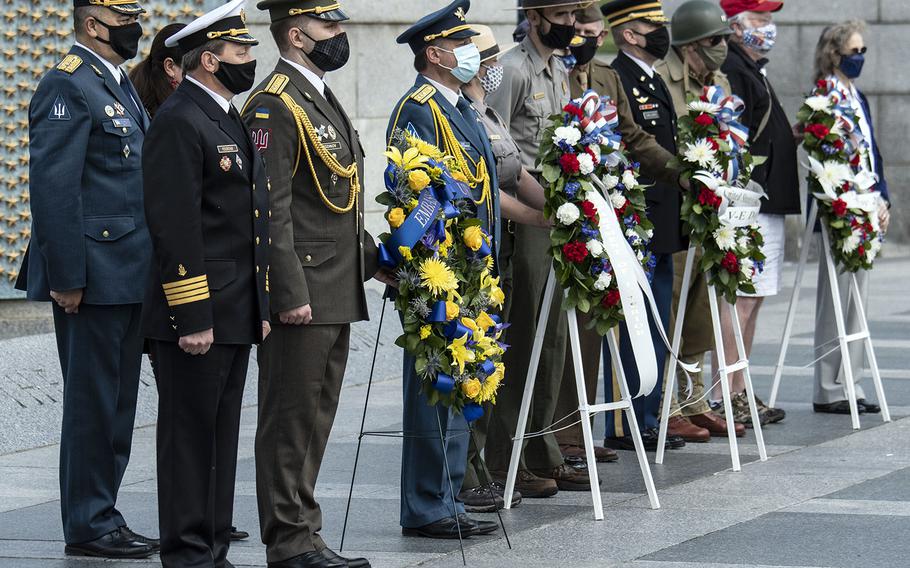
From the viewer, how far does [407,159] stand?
5.94 meters

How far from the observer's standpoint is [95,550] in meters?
6.05

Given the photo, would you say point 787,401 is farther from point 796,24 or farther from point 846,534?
point 796,24

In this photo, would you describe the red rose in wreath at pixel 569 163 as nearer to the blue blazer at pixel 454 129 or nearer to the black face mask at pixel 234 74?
the blue blazer at pixel 454 129

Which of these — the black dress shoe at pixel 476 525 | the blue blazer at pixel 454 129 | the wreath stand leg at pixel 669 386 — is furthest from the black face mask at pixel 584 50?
the black dress shoe at pixel 476 525

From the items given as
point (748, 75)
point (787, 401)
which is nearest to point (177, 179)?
point (748, 75)

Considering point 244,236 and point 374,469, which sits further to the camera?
point 374,469

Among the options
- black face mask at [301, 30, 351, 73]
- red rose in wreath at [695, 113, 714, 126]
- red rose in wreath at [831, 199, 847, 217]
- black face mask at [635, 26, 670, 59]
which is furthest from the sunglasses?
black face mask at [301, 30, 351, 73]

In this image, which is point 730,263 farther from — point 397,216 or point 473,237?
point 397,216

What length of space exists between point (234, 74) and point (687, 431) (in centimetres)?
411

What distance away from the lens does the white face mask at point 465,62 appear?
649cm

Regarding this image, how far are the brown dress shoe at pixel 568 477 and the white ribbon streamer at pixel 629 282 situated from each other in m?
0.69

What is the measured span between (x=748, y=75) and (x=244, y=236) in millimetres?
4656

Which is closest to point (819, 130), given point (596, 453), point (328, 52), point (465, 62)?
point (596, 453)

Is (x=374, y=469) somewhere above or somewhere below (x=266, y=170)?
below
